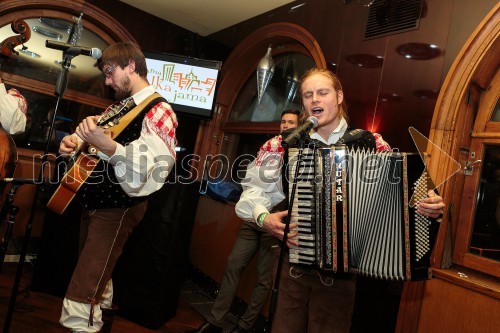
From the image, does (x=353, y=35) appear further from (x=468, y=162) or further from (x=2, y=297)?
(x=2, y=297)

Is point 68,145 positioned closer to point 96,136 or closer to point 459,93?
point 96,136

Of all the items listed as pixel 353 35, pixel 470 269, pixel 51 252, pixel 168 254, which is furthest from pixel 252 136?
pixel 470 269

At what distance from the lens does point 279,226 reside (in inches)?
59.4

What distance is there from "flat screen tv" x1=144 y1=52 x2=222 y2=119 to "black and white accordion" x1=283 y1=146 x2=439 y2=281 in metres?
2.76

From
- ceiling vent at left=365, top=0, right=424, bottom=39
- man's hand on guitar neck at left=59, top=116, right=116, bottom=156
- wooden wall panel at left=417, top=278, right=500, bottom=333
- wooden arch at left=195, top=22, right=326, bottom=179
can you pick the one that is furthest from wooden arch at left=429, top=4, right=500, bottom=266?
man's hand on guitar neck at left=59, top=116, right=116, bottom=156

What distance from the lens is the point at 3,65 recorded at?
12.9 ft

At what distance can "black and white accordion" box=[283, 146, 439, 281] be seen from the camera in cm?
139

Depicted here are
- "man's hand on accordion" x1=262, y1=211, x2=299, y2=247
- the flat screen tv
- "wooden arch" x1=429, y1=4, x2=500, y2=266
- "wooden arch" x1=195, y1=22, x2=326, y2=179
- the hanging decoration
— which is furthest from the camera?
the flat screen tv

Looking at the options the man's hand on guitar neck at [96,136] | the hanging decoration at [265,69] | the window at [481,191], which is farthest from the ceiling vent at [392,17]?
the man's hand on guitar neck at [96,136]

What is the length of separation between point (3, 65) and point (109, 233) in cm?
315

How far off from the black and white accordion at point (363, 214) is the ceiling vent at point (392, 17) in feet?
5.09

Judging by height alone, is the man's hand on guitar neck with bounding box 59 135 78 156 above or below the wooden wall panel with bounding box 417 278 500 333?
above

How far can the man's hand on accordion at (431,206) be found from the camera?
4.43 feet

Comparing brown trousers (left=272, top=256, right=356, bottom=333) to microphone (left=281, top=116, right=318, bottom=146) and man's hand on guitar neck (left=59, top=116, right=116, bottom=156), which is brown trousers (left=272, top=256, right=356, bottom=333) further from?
man's hand on guitar neck (left=59, top=116, right=116, bottom=156)
